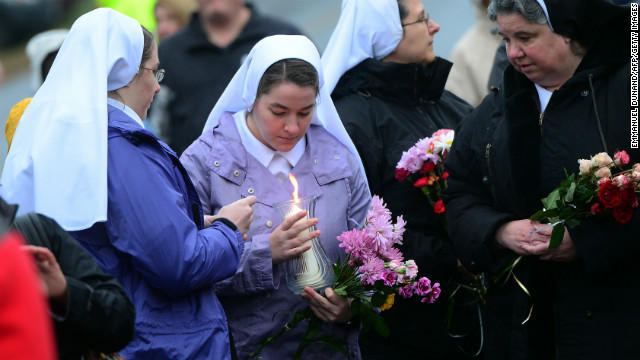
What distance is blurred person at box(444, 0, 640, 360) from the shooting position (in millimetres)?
4027

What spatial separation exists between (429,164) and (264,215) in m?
1.06

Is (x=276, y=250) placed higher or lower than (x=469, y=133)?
lower

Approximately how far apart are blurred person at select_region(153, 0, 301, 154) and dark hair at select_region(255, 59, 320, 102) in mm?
2375

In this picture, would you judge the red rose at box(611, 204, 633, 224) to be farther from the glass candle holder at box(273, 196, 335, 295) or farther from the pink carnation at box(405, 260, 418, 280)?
the glass candle holder at box(273, 196, 335, 295)

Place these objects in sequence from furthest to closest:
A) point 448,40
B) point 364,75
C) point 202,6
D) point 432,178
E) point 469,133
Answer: point 448,40 → point 202,6 → point 364,75 → point 432,178 → point 469,133

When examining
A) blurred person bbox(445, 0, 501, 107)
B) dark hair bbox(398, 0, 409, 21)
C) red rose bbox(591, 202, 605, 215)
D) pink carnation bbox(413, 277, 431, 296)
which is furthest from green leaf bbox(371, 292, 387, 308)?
blurred person bbox(445, 0, 501, 107)

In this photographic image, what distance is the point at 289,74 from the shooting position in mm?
4352

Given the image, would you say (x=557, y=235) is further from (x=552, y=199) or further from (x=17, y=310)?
(x=17, y=310)

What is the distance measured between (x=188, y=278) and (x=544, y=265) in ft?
5.81

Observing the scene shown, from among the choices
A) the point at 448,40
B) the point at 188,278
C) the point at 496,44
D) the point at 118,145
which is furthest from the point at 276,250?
the point at 448,40

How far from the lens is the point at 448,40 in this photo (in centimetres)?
1105

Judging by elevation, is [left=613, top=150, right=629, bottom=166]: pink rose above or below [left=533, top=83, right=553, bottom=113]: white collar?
below

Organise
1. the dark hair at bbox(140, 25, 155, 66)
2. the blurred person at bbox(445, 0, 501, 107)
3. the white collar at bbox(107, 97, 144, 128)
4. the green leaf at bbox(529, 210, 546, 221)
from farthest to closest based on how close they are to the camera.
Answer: the blurred person at bbox(445, 0, 501, 107) → the green leaf at bbox(529, 210, 546, 221) → the dark hair at bbox(140, 25, 155, 66) → the white collar at bbox(107, 97, 144, 128)

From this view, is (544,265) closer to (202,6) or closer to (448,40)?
(202,6)
